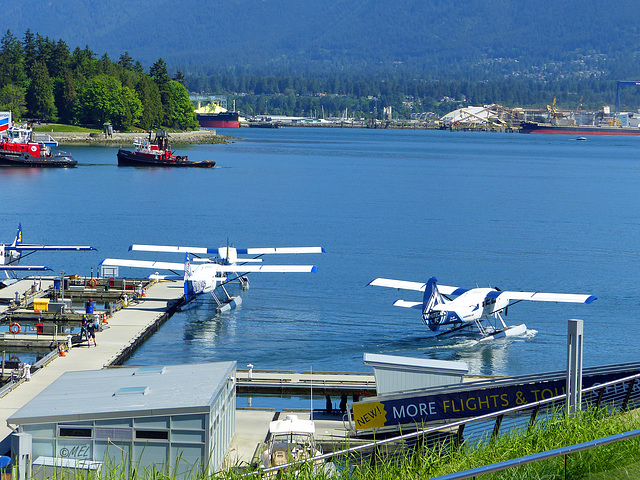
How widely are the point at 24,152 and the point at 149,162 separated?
1802 centimetres

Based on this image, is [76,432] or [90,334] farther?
[90,334]

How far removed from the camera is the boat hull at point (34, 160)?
127044 mm

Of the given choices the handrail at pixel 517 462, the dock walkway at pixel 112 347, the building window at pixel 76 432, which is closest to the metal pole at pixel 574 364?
the handrail at pixel 517 462

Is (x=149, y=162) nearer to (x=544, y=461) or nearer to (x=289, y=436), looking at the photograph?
(x=289, y=436)

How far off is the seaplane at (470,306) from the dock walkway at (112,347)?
11210 millimetres

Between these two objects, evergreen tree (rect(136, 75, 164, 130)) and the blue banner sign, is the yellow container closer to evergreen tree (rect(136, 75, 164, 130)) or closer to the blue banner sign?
the blue banner sign

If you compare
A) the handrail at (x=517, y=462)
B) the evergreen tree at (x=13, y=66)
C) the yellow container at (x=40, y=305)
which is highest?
the evergreen tree at (x=13, y=66)

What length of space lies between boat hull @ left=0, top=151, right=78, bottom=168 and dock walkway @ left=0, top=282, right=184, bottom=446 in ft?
279

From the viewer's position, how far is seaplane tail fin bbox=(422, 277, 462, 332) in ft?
123

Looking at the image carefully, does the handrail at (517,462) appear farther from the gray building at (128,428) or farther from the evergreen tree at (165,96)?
the evergreen tree at (165,96)

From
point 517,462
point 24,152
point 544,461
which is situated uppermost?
point 517,462

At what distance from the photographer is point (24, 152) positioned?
12825cm

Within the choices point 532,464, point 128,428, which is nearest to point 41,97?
point 128,428

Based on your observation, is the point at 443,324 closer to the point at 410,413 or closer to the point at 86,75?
the point at 410,413
